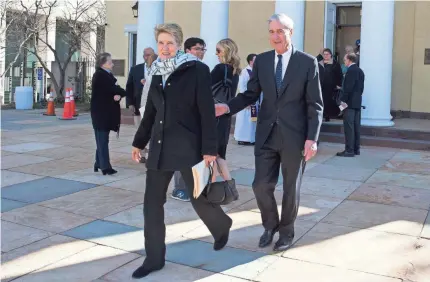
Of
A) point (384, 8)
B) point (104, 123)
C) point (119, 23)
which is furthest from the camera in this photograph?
point (119, 23)

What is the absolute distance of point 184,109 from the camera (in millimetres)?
4027

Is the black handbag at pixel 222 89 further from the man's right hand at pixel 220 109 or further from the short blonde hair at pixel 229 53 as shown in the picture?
the man's right hand at pixel 220 109

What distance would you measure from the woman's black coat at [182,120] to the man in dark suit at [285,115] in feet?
1.22

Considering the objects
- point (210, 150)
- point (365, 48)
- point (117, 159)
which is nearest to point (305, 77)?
point (210, 150)

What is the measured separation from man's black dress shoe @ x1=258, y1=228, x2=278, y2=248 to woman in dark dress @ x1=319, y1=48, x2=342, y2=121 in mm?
6220

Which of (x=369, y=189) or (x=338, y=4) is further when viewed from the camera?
(x=338, y=4)

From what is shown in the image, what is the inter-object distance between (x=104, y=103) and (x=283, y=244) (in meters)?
3.95

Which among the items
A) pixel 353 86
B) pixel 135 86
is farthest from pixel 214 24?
pixel 135 86

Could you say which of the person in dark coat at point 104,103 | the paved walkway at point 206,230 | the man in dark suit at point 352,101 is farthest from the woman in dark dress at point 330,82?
the person in dark coat at point 104,103

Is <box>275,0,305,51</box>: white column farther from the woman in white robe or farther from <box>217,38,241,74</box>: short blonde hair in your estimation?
<box>217,38,241,74</box>: short blonde hair

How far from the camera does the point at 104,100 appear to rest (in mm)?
7531

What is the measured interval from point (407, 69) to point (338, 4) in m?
2.57

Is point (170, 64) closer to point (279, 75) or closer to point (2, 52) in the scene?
point (279, 75)

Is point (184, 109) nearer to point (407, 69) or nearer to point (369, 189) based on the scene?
point (369, 189)
